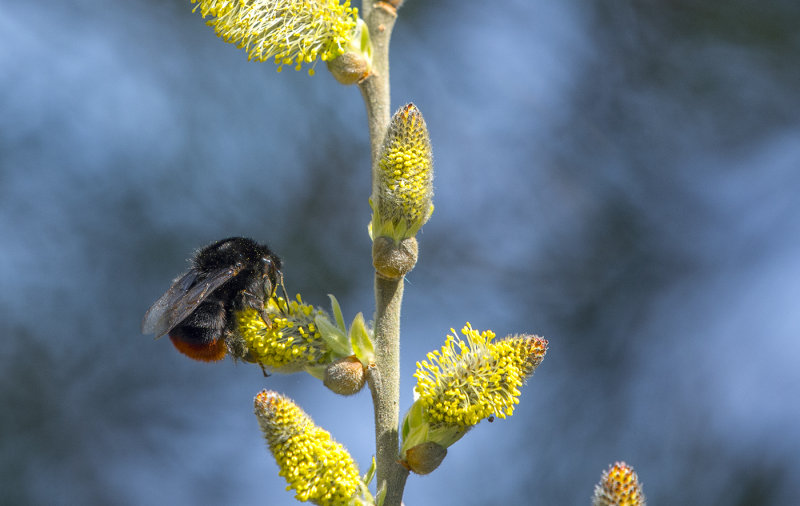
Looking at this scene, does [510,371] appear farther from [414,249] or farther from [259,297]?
[259,297]

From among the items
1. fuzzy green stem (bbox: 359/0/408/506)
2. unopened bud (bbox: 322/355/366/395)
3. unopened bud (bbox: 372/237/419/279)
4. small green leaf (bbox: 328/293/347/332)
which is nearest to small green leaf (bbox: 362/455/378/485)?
fuzzy green stem (bbox: 359/0/408/506)

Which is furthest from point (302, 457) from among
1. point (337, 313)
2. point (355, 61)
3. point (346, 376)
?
point (355, 61)

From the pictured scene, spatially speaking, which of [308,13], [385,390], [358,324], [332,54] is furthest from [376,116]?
[385,390]

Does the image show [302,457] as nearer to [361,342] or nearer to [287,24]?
[361,342]

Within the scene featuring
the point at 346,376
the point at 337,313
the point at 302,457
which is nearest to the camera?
the point at 302,457

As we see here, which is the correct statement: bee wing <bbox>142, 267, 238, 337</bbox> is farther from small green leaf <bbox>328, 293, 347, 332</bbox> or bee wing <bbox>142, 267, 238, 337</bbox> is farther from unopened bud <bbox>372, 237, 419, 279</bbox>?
unopened bud <bbox>372, 237, 419, 279</bbox>

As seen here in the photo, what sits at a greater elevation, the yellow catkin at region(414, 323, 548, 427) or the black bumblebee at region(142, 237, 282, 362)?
the black bumblebee at region(142, 237, 282, 362)

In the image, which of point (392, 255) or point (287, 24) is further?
point (287, 24)

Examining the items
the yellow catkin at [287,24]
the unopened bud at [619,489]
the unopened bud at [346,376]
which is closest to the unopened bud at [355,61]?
the yellow catkin at [287,24]
